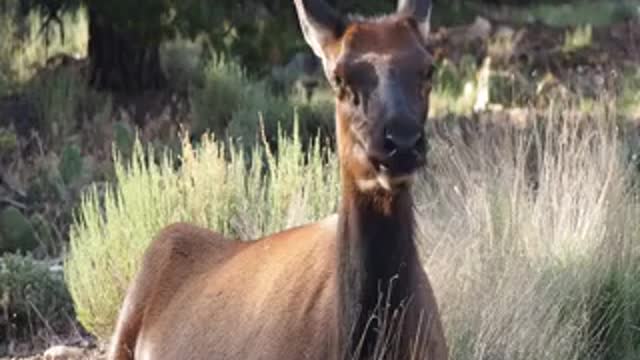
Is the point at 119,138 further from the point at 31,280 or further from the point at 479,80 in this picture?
the point at 479,80

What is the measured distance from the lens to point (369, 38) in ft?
19.2

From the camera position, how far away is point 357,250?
5969 mm

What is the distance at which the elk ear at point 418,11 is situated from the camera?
241 inches

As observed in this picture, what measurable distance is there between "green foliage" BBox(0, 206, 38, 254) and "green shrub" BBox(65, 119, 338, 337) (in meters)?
2.20

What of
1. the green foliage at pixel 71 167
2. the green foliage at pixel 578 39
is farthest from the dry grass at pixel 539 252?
the green foliage at pixel 578 39

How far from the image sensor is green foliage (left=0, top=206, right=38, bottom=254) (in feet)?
40.4

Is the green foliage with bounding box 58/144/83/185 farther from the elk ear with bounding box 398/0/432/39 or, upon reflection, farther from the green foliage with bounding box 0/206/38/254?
the elk ear with bounding box 398/0/432/39

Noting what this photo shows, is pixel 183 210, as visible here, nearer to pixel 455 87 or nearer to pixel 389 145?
pixel 389 145

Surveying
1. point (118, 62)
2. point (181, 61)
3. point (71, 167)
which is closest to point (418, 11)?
point (71, 167)

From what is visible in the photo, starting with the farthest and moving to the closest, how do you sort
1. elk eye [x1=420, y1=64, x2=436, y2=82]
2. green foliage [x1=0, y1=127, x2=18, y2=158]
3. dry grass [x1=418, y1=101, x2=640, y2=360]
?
green foliage [x1=0, y1=127, x2=18, y2=158]
dry grass [x1=418, y1=101, x2=640, y2=360]
elk eye [x1=420, y1=64, x2=436, y2=82]

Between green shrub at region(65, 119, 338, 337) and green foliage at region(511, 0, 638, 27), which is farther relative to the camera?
green foliage at region(511, 0, 638, 27)

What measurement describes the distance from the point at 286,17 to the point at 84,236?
8669 millimetres

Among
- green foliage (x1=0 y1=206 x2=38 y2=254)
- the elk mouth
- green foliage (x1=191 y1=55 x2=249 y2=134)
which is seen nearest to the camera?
the elk mouth

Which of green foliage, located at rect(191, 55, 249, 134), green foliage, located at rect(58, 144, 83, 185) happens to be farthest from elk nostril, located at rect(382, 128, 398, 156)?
green foliage, located at rect(191, 55, 249, 134)
